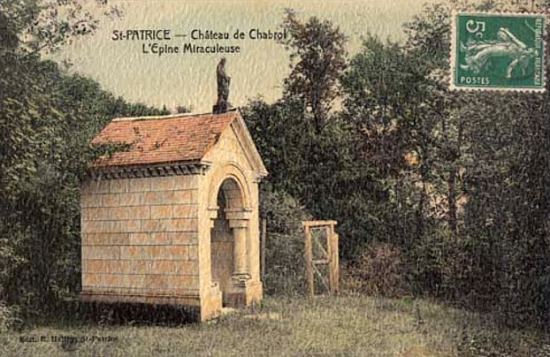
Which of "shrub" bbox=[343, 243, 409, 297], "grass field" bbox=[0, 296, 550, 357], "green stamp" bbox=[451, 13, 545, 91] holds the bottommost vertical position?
"grass field" bbox=[0, 296, 550, 357]

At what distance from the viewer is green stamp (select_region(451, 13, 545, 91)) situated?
11.2ft

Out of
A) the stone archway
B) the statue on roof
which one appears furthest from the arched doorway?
the statue on roof

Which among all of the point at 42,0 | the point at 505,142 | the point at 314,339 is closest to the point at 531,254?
the point at 505,142

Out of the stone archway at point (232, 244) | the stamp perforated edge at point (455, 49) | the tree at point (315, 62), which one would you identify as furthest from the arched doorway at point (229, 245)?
the stamp perforated edge at point (455, 49)

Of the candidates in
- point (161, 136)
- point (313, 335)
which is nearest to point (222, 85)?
point (161, 136)

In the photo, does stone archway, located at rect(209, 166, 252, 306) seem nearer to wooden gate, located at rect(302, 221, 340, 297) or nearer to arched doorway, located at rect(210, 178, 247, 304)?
arched doorway, located at rect(210, 178, 247, 304)

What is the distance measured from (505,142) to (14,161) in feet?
7.38

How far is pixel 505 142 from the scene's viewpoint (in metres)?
3.55

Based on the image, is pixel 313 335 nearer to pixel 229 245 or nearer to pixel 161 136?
pixel 229 245

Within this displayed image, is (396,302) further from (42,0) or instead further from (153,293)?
(42,0)

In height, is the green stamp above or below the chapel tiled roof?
above

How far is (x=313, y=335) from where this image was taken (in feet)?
11.3

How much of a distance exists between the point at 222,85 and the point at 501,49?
4.14 ft

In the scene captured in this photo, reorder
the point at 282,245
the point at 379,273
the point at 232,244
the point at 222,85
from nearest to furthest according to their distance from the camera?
the point at 222,85
the point at 379,273
the point at 282,245
the point at 232,244
